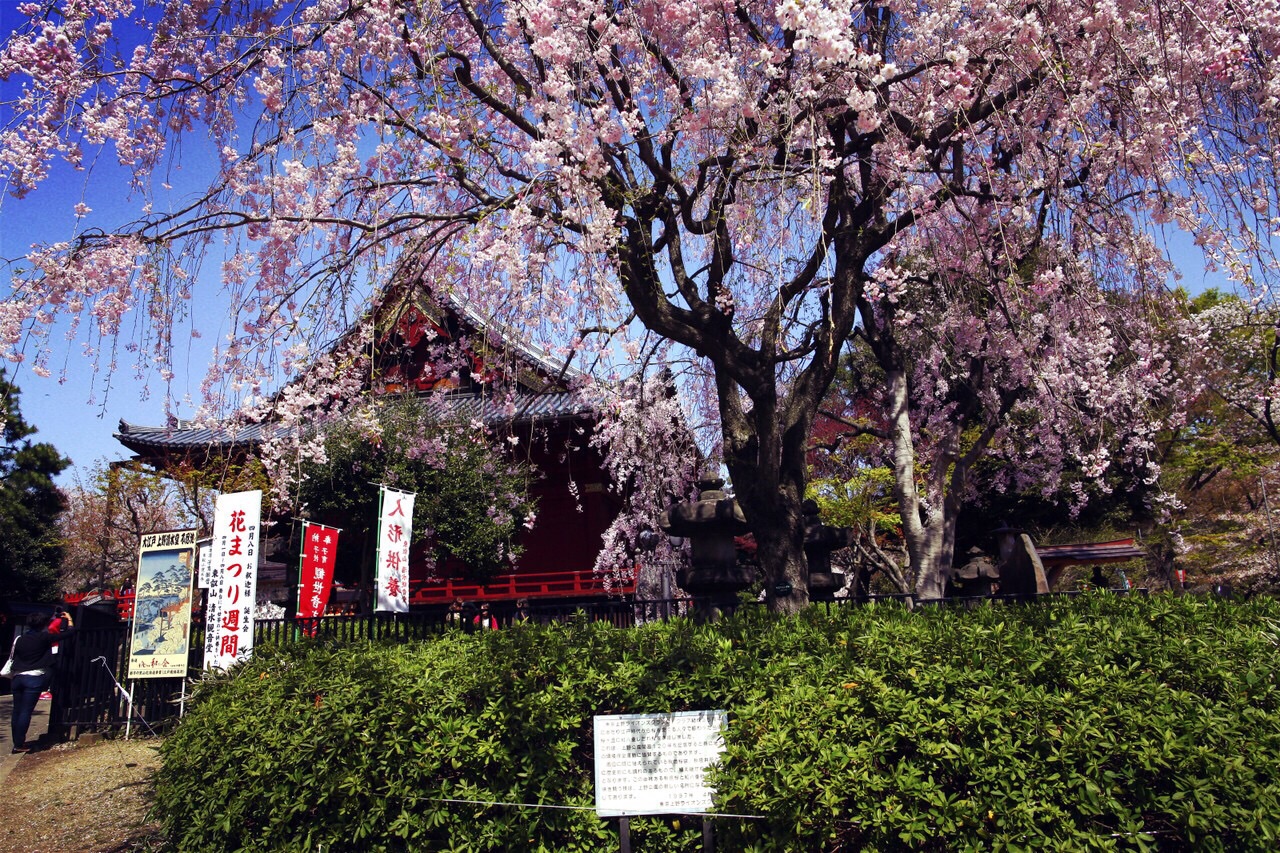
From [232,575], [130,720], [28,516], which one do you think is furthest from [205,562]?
[28,516]

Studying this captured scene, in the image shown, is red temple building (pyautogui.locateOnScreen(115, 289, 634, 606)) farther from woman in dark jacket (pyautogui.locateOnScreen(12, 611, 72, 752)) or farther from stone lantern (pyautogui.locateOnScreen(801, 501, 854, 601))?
stone lantern (pyautogui.locateOnScreen(801, 501, 854, 601))

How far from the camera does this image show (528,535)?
55.6 ft

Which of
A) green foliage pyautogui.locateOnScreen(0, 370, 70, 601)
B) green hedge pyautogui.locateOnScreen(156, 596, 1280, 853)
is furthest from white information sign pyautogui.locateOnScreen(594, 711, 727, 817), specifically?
green foliage pyautogui.locateOnScreen(0, 370, 70, 601)

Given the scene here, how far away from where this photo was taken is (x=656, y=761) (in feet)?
11.7

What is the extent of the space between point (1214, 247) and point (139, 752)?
10732mm

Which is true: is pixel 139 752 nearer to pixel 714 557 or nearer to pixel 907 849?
pixel 714 557

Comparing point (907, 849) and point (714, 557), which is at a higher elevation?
point (714, 557)

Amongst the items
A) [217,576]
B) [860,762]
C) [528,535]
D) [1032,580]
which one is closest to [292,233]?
[217,576]

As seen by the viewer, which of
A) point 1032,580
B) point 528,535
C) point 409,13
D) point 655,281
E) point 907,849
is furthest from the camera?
point 528,535

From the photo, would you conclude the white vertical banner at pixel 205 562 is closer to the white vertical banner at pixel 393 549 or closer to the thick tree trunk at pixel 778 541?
the white vertical banner at pixel 393 549

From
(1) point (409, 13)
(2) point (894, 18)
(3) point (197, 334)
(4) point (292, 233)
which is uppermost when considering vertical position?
(2) point (894, 18)

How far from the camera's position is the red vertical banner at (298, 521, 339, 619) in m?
10.3

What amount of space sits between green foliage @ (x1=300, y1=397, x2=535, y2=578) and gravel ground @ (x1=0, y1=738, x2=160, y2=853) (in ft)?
16.2

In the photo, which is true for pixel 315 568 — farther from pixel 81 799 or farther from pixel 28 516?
Result: pixel 28 516
